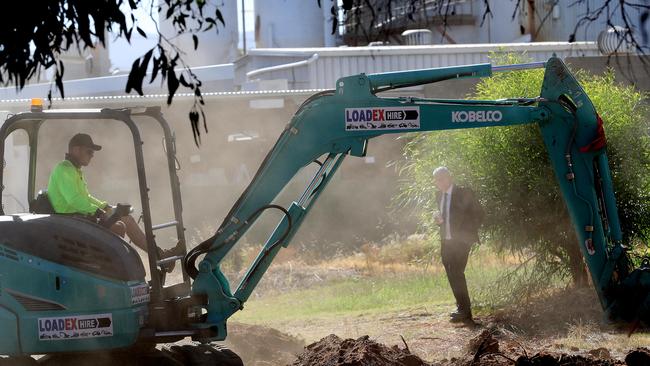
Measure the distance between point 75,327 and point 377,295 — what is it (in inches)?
343

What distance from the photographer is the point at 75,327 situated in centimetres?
848

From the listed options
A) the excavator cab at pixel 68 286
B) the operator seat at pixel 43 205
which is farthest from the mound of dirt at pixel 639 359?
the operator seat at pixel 43 205

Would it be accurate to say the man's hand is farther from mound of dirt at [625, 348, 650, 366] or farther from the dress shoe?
the dress shoe

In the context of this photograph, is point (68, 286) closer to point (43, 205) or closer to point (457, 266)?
point (43, 205)

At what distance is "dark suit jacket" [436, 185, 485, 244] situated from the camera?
13.4 m

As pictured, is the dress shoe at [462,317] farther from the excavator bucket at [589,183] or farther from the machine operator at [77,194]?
the machine operator at [77,194]

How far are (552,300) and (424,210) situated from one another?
95.5 inches

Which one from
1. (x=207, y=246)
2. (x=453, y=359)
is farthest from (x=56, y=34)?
(x=453, y=359)

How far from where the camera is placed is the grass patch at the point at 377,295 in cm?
1548

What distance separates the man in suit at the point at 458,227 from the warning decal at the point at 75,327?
6.07 metres

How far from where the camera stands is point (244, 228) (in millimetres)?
9352

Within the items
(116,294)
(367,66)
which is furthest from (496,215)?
(367,66)

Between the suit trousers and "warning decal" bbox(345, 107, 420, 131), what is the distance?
410 centimetres

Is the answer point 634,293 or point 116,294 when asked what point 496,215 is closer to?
point 634,293
